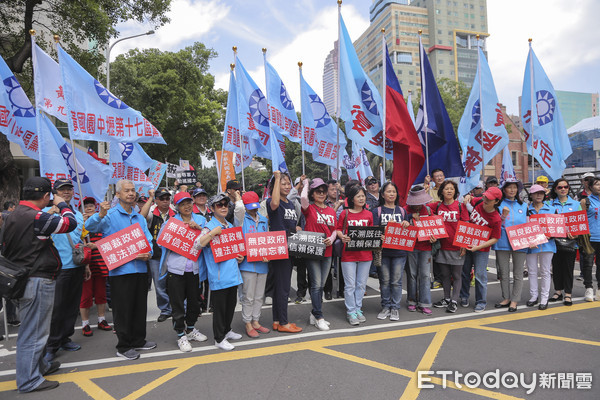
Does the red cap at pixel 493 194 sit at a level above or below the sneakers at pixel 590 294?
above

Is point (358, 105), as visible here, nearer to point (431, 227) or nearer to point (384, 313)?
point (431, 227)

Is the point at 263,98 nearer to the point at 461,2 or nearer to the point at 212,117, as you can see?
the point at 212,117

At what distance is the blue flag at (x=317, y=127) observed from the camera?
8.75 m

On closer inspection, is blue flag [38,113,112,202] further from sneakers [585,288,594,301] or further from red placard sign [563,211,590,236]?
sneakers [585,288,594,301]

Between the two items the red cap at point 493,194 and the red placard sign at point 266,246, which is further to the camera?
the red cap at point 493,194

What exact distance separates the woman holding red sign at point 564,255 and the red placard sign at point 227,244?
4987 mm

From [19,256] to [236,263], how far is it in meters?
2.17

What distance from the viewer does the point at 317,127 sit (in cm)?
888

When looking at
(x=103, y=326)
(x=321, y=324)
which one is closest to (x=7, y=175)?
(x=103, y=326)

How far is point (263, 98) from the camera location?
29.9ft

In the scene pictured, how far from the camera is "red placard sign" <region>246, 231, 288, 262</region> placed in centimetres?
477

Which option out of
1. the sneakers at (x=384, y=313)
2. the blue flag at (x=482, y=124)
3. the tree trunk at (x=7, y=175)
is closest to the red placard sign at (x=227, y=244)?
the sneakers at (x=384, y=313)

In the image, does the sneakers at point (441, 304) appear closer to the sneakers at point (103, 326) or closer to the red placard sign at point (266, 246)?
the red placard sign at point (266, 246)

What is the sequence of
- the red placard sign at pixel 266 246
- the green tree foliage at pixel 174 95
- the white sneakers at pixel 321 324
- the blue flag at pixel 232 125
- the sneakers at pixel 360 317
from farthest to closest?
the green tree foliage at pixel 174 95 → the blue flag at pixel 232 125 → the sneakers at pixel 360 317 → the white sneakers at pixel 321 324 → the red placard sign at pixel 266 246
